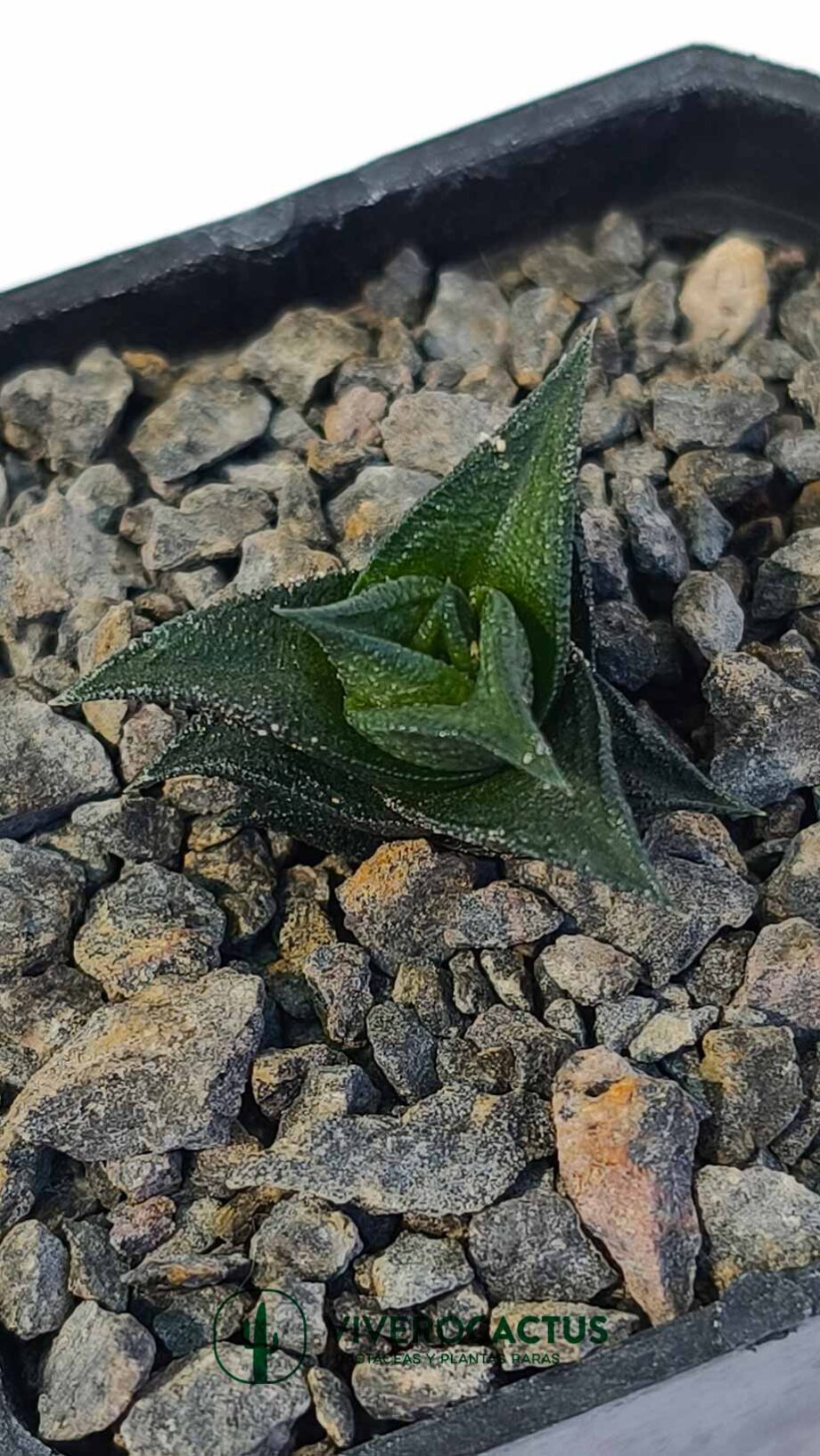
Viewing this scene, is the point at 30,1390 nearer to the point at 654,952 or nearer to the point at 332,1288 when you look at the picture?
the point at 332,1288

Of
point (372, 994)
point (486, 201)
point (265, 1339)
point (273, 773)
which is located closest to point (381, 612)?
point (273, 773)

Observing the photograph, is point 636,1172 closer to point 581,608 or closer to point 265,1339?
point 265,1339

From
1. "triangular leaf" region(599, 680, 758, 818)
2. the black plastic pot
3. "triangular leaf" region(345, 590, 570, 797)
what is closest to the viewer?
"triangular leaf" region(345, 590, 570, 797)

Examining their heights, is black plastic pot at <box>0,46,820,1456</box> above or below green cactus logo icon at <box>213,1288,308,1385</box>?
above

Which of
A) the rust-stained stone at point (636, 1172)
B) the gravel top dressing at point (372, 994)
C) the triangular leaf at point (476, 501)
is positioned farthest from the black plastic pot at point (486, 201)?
the rust-stained stone at point (636, 1172)

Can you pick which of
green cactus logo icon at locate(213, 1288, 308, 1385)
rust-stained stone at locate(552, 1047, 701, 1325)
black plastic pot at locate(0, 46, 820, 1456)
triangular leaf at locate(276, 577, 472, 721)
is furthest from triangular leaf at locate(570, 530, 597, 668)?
black plastic pot at locate(0, 46, 820, 1456)

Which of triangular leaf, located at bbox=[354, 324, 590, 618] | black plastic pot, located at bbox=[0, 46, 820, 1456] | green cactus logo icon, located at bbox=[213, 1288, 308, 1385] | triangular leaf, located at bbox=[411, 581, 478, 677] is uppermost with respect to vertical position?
black plastic pot, located at bbox=[0, 46, 820, 1456]

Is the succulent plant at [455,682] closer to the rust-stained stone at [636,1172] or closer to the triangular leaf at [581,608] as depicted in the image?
the triangular leaf at [581,608]

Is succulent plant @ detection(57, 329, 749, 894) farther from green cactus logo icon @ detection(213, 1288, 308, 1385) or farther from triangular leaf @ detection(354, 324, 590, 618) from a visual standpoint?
green cactus logo icon @ detection(213, 1288, 308, 1385)
